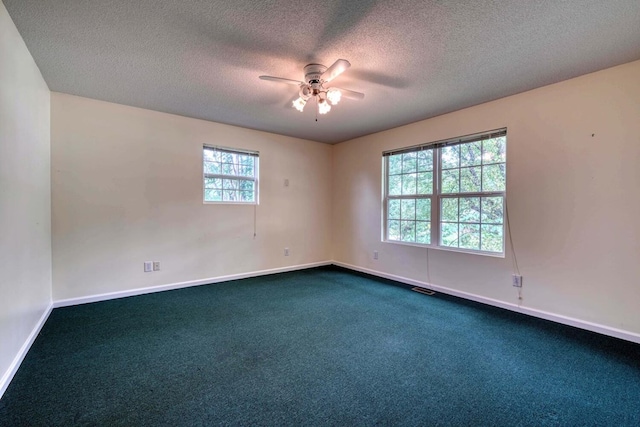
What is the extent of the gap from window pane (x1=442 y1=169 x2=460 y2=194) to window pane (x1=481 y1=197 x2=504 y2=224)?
38cm

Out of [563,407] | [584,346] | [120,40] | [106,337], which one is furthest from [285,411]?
[120,40]

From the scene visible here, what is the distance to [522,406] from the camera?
1.67 m

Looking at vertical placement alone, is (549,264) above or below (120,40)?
below

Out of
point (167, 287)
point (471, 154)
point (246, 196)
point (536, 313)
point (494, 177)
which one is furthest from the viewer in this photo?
point (246, 196)

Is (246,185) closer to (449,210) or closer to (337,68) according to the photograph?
(337,68)

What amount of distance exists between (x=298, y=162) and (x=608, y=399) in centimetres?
447

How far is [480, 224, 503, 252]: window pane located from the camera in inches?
130

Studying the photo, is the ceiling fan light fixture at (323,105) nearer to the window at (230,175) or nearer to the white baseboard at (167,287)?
the window at (230,175)

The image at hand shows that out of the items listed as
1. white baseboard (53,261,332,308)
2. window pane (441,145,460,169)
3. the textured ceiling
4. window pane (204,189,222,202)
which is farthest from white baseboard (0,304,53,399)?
window pane (441,145,460,169)

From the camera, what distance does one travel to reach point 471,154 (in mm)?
3566

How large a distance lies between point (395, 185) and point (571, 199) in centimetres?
215

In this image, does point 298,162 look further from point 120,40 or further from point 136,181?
point 120,40

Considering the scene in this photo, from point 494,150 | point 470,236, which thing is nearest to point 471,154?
point 494,150

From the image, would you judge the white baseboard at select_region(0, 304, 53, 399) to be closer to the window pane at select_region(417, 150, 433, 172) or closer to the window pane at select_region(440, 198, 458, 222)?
the window pane at select_region(440, 198, 458, 222)
